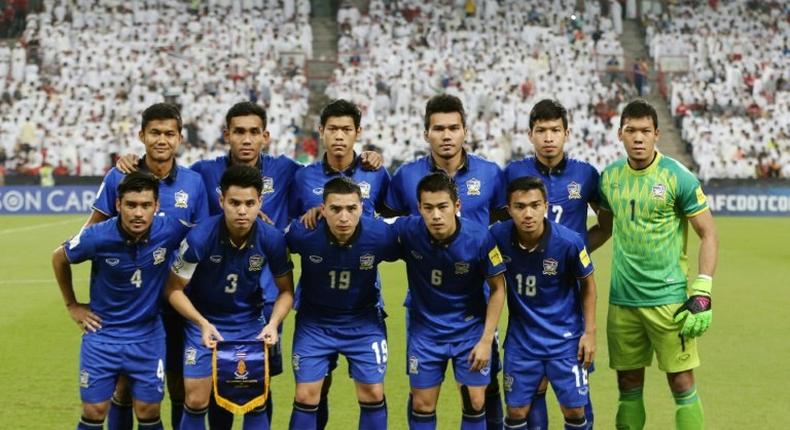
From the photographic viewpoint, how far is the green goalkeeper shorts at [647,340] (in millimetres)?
5930

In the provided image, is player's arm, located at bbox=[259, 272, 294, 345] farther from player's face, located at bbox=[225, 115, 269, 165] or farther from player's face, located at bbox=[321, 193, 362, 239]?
player's face, located at bbox=[225, 115, 269, 165]

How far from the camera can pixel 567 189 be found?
6.25 metres

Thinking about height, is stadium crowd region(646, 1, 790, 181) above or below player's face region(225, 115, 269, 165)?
above

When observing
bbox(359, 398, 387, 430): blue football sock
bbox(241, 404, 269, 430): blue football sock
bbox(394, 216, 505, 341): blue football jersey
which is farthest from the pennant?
bbox(394, 216, 505, 341): blue football jersey

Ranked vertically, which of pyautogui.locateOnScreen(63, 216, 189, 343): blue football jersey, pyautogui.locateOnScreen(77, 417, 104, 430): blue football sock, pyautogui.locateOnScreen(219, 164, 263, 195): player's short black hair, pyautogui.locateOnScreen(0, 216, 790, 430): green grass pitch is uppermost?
pyautogui.locateOnScreen(219, 164, 263, 195): player's short black hair

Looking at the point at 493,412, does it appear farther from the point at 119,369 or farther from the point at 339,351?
the point at 119,369

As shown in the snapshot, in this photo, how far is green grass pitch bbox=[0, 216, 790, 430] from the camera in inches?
284

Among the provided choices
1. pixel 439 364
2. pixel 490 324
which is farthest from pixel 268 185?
pixel 490 324

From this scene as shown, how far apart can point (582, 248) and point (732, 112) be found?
89.3ft

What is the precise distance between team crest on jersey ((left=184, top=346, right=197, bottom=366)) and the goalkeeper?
2465mm

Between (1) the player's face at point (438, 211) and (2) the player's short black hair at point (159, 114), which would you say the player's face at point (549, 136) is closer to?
(1) the player's face at point (438, 211)

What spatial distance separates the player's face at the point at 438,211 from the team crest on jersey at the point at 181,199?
147 centimetres

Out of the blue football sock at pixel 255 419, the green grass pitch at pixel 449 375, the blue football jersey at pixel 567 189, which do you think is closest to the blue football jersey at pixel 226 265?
the blue football sock at pixel 255 419

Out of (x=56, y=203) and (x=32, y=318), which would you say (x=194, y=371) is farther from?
(x=56, y=203)
